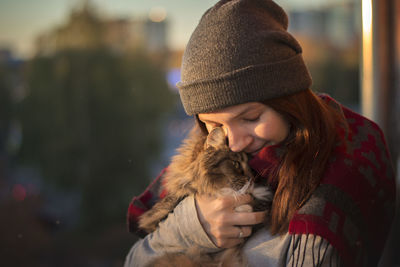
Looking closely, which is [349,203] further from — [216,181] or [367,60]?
[367,60]

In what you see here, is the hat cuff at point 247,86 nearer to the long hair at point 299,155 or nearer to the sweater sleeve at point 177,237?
the long hair at point 299,155

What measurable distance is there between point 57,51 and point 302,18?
2785 millimetres

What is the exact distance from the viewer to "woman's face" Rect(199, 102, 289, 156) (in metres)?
0.85

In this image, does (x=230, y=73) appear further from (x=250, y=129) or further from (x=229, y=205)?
(x=229, y=205)

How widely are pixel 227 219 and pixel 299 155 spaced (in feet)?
0.74

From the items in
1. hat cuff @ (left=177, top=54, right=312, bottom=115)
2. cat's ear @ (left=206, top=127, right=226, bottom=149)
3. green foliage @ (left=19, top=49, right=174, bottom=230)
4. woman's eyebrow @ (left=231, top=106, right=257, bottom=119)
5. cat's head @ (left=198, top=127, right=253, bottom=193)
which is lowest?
green foliage @ (left=19, top=49, right=174, bottom=230)

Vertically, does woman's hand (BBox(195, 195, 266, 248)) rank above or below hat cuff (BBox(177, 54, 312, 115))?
below

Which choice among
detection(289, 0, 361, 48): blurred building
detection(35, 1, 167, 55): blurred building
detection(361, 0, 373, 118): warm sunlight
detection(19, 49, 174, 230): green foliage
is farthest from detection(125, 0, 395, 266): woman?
detection(35, 1, 167, 55): blurred building

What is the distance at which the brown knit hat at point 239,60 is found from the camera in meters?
0.82

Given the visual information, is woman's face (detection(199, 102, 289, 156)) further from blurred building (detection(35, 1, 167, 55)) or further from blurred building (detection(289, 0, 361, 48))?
blurred building (detection(35, 1, 167, 55))

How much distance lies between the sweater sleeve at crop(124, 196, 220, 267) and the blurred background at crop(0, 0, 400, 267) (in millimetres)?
2280

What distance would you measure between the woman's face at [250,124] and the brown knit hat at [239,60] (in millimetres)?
23

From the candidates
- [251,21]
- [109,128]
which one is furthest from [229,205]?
[109,128]

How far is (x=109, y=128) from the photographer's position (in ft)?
14.1
